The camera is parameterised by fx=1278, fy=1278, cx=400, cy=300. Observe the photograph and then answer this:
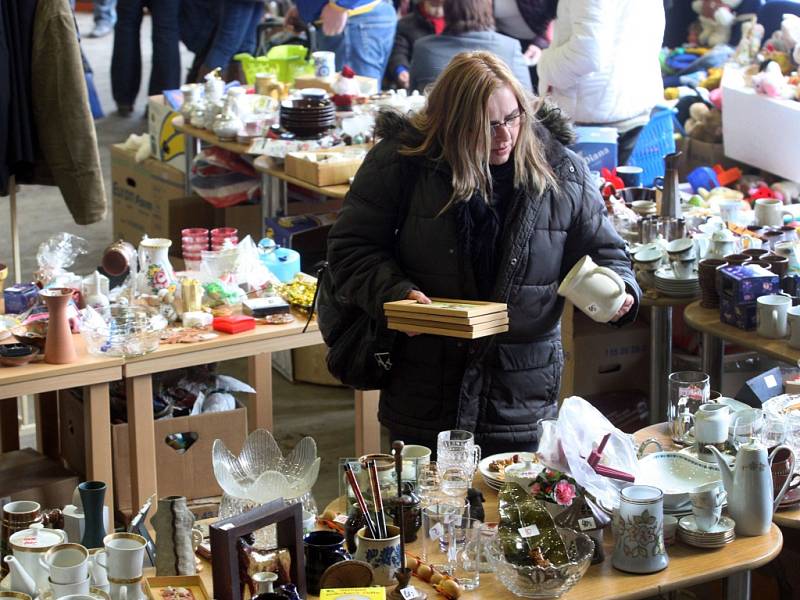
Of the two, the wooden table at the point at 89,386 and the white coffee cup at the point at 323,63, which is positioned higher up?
the white coffee cup at the point at 323,63

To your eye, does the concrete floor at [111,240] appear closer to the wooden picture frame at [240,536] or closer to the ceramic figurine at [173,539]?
the ceramic figurine at [173,539]

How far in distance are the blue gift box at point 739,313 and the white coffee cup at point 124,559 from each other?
86.7 inches

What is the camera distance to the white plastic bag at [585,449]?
262 cm

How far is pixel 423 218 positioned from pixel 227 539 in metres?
1.15

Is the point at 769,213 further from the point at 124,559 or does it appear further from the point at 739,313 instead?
the point at 124,559

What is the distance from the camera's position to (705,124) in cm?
655

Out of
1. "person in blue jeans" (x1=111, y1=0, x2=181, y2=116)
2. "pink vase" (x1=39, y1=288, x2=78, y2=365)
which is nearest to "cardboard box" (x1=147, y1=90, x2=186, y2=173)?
"person in blue jeans" (x1=111, y1=0, x2=181, y2=116)

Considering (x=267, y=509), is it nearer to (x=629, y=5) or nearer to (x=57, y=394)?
(x=57, y=394)

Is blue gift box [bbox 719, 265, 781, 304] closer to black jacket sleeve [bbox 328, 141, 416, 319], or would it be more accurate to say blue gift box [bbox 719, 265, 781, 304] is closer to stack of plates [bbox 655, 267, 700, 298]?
stack of plates [bbox 655, 267, 700, 298]

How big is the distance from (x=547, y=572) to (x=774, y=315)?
5.70 feet

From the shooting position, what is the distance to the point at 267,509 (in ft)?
7.64

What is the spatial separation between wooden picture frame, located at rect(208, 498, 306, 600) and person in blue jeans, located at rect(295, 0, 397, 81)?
4872 mm

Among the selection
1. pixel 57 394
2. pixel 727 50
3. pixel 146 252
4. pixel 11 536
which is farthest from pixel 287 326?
pixel 727 50

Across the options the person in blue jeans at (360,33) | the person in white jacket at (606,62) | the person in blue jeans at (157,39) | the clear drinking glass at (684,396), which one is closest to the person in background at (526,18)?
the person in blue jeans at (360,33)
